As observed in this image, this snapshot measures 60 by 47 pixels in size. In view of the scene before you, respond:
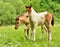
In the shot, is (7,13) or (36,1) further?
(36,1)

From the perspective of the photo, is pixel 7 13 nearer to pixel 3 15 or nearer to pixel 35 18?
pixel 3 15

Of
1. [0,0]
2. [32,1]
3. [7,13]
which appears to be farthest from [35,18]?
[32,1]

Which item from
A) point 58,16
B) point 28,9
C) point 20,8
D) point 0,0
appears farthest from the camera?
point 58,16

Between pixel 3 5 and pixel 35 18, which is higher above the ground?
pixel 35 18

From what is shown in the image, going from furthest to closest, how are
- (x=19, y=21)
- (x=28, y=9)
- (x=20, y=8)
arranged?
1. (x=20, y=8)
2. (x=19, y=21)
3. (x=28, y=9)

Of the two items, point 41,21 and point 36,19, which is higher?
point 36,19

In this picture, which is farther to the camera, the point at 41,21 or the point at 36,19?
the point at 41,21

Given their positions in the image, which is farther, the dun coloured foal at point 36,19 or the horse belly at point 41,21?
the horse belly at point 41,21

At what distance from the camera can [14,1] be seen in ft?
163

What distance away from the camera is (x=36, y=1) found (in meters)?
52.4

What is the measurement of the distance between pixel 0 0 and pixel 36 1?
8160 mm

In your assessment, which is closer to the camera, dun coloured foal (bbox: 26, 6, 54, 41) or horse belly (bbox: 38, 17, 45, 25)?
dun coloured foal (bbox: 26, 6, 54, 41)

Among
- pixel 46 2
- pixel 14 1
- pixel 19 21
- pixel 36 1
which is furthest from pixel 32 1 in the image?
pixel 19 21

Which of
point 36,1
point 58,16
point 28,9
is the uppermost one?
point 28,9
